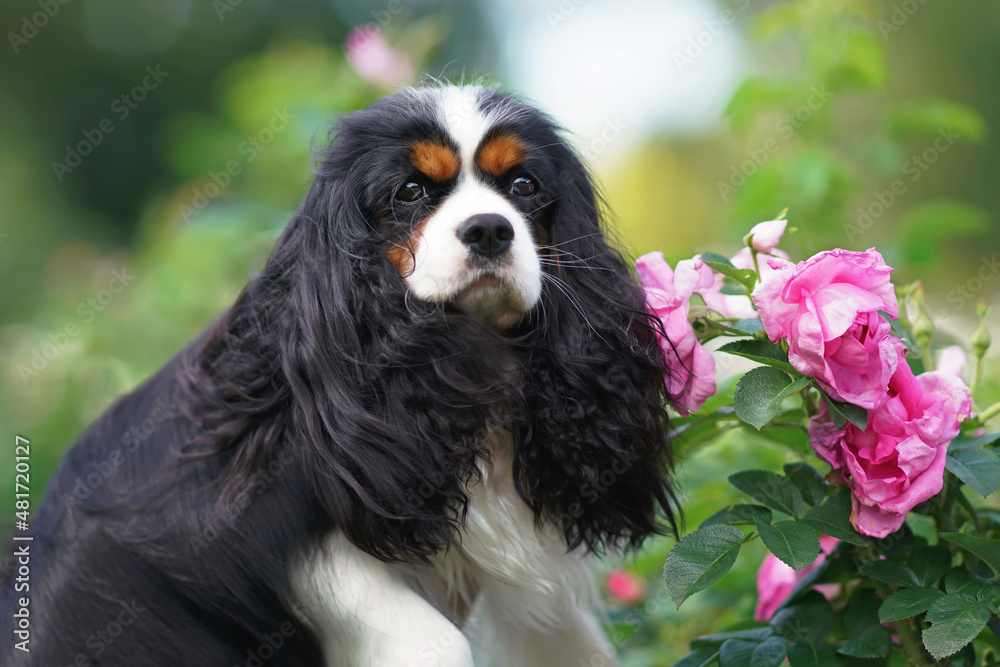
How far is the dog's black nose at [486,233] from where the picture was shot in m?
1.49

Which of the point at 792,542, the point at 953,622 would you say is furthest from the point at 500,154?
the point at 953,622

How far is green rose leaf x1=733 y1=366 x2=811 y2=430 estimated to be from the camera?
133 cm

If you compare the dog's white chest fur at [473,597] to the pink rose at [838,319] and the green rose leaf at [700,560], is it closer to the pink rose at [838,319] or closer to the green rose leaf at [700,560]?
the green rose leaf at [700,560]

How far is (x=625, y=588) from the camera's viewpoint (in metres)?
2.51

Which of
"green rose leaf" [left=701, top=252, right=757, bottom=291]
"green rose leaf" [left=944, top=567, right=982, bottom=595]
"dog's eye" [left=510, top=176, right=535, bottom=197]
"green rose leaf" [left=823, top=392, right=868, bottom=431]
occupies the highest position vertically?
"dog's eye" [left=510, top=176, right=535, bottom=197]

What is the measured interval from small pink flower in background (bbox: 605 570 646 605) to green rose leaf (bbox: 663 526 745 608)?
119cm

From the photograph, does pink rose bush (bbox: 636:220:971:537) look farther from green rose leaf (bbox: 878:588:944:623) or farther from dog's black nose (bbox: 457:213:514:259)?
dog's black nose (bbox: 457:213:514:259)

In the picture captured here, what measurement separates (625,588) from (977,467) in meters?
1.30

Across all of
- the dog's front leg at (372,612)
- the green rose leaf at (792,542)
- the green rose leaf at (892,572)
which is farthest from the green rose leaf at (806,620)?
the dog's front leg at (372,612)

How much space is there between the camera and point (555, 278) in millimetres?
1694

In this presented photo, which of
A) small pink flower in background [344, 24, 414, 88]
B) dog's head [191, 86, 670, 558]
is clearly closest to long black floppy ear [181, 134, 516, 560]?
dog's head [191, 86, 670, 558]

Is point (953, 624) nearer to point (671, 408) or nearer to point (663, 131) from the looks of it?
point (671, 408)

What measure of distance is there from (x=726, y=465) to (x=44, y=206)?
1086 centimetres

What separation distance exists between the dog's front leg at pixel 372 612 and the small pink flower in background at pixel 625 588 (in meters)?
1.01
